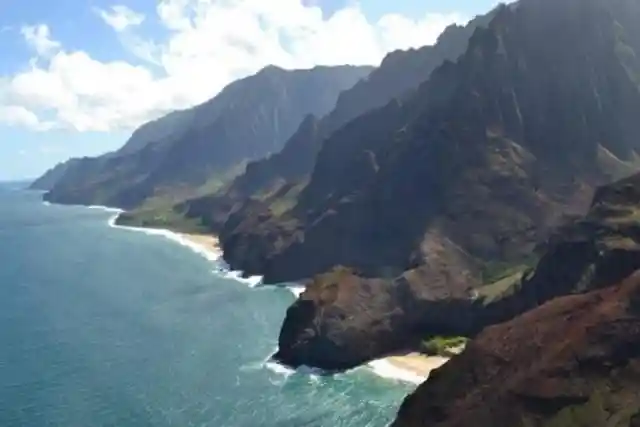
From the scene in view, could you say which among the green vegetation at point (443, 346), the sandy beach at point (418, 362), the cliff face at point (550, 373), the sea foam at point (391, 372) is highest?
the cliff face at point (550, 373)

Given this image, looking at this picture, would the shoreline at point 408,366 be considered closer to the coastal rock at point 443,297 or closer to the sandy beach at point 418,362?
the sandy beach at point 418,362

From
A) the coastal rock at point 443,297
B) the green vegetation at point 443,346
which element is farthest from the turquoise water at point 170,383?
the green vegetation at point 443,346

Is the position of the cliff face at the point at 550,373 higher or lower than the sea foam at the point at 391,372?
higher

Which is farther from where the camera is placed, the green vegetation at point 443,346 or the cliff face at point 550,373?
the green vegetation at point 443,346

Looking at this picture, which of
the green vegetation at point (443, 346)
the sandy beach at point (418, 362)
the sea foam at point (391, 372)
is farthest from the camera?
the green vegetation at point (443, 346)

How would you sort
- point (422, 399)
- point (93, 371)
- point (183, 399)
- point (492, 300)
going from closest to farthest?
point (422, 399), point (183, 399), point (93, 371), point (492, 300)

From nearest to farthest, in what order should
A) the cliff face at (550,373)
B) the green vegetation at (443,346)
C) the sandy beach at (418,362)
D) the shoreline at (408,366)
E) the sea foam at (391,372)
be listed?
the cliff face at (550,373)
the sea foam at (391,372)
the shoreline at (408,366)
the sandy beach at (418,362)
the green vegetation at (443,346)

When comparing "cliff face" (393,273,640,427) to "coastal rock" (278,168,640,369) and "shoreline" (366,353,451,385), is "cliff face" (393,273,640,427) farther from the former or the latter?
"coastal rock" (278,168,640,369)

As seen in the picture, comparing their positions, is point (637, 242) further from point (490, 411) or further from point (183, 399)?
point (183, 399)

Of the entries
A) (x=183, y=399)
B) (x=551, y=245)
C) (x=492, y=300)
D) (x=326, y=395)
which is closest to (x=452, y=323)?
(x=492, y=300)
